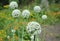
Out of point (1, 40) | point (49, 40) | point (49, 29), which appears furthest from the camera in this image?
point (49, 29)

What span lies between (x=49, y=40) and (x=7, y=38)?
9.80ft

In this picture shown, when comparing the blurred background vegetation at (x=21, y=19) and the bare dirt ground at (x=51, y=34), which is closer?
the blurred background vegetation at (x=21, y=19)

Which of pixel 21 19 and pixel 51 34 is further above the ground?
pixel 21 19

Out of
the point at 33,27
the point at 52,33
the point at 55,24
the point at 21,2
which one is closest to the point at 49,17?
the point at 55,24

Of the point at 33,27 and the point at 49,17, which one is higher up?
the point at 33,27

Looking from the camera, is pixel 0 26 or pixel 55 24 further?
pixel 55 24

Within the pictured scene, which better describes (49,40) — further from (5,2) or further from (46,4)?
(5,2)

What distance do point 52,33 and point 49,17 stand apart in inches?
171

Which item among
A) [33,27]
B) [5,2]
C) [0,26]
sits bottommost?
[5,2]

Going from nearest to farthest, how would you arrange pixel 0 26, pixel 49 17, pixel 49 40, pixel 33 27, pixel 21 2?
1. pixel 33 27
2. pixel 0 26
3. pixel 49 40
4. pixel 49 17
5. pixel 21 2

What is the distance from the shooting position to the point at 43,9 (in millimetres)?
17469

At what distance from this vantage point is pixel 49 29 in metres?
11.9

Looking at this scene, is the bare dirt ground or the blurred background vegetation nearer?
the blurred background vegetation

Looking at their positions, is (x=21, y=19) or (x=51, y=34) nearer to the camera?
(x=51, y=34)
